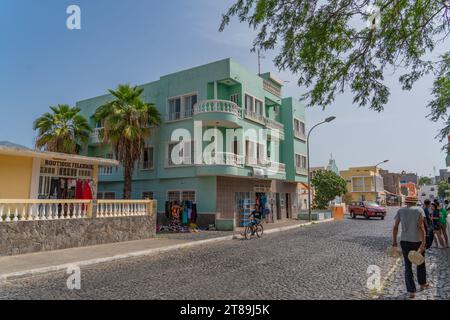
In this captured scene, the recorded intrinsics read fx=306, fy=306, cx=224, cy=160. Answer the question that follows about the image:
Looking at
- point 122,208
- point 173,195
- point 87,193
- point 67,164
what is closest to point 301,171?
point 173,195

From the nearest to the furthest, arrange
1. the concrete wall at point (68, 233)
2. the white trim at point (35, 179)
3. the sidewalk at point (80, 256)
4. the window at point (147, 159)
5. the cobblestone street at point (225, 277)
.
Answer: the cobblestone street at point (225, 277), the sidewalk at point (80, 256), the concrete wall at point (68, 233), the white trim at point (35, 179), the window at point (147, 159)

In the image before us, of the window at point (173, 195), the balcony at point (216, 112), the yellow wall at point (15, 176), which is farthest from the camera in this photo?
the window at point (173, 195)

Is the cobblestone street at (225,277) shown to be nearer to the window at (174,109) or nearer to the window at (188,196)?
the window at (188,196)

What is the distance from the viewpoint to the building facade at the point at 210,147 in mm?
20281

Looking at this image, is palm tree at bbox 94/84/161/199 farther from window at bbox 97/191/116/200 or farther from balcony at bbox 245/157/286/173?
balcony at bbox 245/157/286/173

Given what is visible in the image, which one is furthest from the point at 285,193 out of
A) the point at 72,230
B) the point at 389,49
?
the point at 389,49

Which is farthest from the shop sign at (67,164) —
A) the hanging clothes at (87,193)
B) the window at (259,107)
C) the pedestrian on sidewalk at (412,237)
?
the pedestrian on sidewalk at (412,237)

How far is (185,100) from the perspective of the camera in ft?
74.2

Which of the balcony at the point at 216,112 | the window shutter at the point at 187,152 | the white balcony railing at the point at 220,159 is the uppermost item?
the balcony at the point at 216,112

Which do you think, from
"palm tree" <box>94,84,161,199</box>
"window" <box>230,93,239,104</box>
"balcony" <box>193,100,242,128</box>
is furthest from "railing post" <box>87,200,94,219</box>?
"window" <box>230,93,239,104</box>

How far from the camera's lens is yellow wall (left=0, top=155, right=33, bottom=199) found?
12609mm

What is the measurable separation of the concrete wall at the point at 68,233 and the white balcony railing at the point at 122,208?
0.70 ft

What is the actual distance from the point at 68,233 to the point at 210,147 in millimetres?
10779
